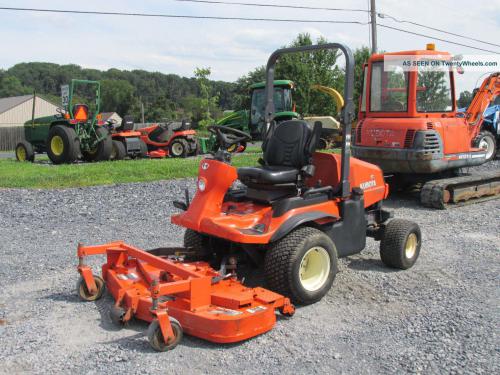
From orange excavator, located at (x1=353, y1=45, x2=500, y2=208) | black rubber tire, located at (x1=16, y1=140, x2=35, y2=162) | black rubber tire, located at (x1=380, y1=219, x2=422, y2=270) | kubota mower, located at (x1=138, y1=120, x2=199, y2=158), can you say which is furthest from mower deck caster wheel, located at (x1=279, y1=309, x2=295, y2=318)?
A: kubota mower, located at (x1=138, y1=120, x2=199, y2=158)

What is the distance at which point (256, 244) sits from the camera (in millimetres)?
4586

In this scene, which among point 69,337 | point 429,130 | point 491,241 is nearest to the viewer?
point 69,337

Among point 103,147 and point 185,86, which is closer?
point 103,147

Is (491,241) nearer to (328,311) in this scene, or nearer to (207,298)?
(328,311)

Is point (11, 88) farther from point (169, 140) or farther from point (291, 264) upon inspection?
point (291, 264)

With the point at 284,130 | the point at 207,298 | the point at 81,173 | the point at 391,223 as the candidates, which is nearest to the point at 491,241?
the point at 391,223

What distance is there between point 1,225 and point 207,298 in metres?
4.75

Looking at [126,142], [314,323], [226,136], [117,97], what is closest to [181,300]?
[314,323]

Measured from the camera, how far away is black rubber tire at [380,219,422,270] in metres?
5.42

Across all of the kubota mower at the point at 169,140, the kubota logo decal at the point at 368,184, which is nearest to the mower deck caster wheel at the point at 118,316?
the kubota logo decal at the point at 368,184

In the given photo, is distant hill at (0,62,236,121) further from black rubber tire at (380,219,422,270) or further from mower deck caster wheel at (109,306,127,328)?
mower deck caster wheel at (109,306,127,328)

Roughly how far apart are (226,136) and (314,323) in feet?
5.68

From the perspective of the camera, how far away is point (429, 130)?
8.89m

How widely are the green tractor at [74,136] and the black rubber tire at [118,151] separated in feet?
1.96
